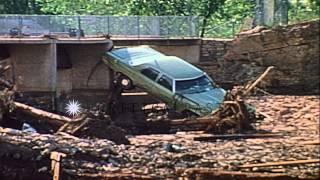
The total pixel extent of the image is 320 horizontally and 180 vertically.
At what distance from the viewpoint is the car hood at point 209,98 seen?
5.27 m

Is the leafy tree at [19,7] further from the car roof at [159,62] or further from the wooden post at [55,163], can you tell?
the wooden post at [55,163]

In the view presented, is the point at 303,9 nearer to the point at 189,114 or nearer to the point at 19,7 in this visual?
the point at 189,114

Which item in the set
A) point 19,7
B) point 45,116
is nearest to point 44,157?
point 45,116

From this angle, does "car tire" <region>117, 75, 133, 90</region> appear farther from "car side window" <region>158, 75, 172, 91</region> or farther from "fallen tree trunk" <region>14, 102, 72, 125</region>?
"fallen tree trunk" <region>14, 102, 72, 125</region>

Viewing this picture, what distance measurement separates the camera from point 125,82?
21.6 feet

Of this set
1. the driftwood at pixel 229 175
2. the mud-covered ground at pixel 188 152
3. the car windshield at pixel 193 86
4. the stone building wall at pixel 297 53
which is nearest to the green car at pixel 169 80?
the car windshield at pixel 193 86

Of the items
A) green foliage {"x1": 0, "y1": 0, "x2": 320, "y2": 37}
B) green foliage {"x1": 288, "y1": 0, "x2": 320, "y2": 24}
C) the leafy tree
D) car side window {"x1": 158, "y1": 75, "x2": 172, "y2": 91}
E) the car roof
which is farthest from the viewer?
the leafy tree

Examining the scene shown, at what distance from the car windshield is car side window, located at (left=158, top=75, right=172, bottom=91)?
8 centimetres

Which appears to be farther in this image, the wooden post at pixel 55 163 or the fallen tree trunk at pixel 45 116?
the fallen tree trunk at pixel 45 116

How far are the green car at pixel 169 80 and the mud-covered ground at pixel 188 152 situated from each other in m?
1.01

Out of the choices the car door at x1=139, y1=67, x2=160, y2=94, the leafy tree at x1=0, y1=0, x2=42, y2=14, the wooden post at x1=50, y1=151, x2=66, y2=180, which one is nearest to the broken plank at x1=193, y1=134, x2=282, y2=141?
the wooden post at x1=50, y1=151, x2=66, y2=180

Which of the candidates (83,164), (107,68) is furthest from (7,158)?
(107,68)

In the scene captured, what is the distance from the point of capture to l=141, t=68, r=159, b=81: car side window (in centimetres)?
602

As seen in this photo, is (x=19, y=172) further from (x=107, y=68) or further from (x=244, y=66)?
(x=107, y=68)
